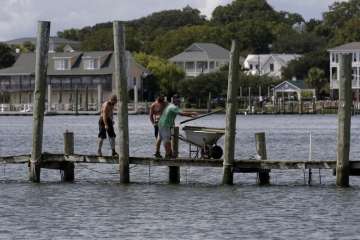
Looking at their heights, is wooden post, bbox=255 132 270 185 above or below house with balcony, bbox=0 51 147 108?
below

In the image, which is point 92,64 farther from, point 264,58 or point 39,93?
point 39,93

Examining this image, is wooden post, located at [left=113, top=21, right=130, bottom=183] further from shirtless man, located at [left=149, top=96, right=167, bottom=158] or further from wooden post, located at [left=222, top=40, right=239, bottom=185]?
wooden post, located at [left=222, top=40, right=239, bottom=185]

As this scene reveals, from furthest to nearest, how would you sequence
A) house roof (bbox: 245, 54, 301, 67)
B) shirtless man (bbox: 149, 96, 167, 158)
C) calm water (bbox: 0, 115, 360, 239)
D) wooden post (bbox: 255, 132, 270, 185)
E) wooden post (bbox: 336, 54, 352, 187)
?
1. house roof (bbox: 245, 54, 301, 67)
2. shirtless man (bbox: 149, 96, 167, 158)
3. wooden post (bbox: 255, 132, 270, 185)
4. wooden post (bbox: 336, 54, 352, 187)
5. calm water (bbox: 0, 115, 360, 239)

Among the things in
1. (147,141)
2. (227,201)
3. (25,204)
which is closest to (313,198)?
(227,201)

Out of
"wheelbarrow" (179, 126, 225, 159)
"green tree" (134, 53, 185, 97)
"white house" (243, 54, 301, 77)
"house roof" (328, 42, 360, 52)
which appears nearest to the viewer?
"wheelbarrow" (179, 126, 225, 159)

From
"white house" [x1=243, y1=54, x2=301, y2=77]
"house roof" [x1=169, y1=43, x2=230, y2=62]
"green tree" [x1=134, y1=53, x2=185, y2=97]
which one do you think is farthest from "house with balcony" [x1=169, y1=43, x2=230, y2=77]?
"green tree" [x1=134, y1=53, x2=185, y2=97]

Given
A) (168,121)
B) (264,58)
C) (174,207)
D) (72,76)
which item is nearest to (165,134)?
(168,121)

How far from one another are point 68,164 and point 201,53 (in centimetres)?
14587

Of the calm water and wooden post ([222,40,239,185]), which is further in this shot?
wooden post ([222,40,239,185])

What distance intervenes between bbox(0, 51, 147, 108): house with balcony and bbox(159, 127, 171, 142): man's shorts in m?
123

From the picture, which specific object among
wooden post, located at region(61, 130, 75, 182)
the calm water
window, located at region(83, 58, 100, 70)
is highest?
window, located at region(83, 58, 100, 70)

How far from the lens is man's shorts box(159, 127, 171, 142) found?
1433 inches

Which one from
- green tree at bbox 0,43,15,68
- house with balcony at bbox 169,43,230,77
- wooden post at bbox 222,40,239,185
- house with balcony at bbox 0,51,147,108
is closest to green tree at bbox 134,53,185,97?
house with balcony at bbox 0,51,147,108

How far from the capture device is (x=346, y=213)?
3159 centimetres
